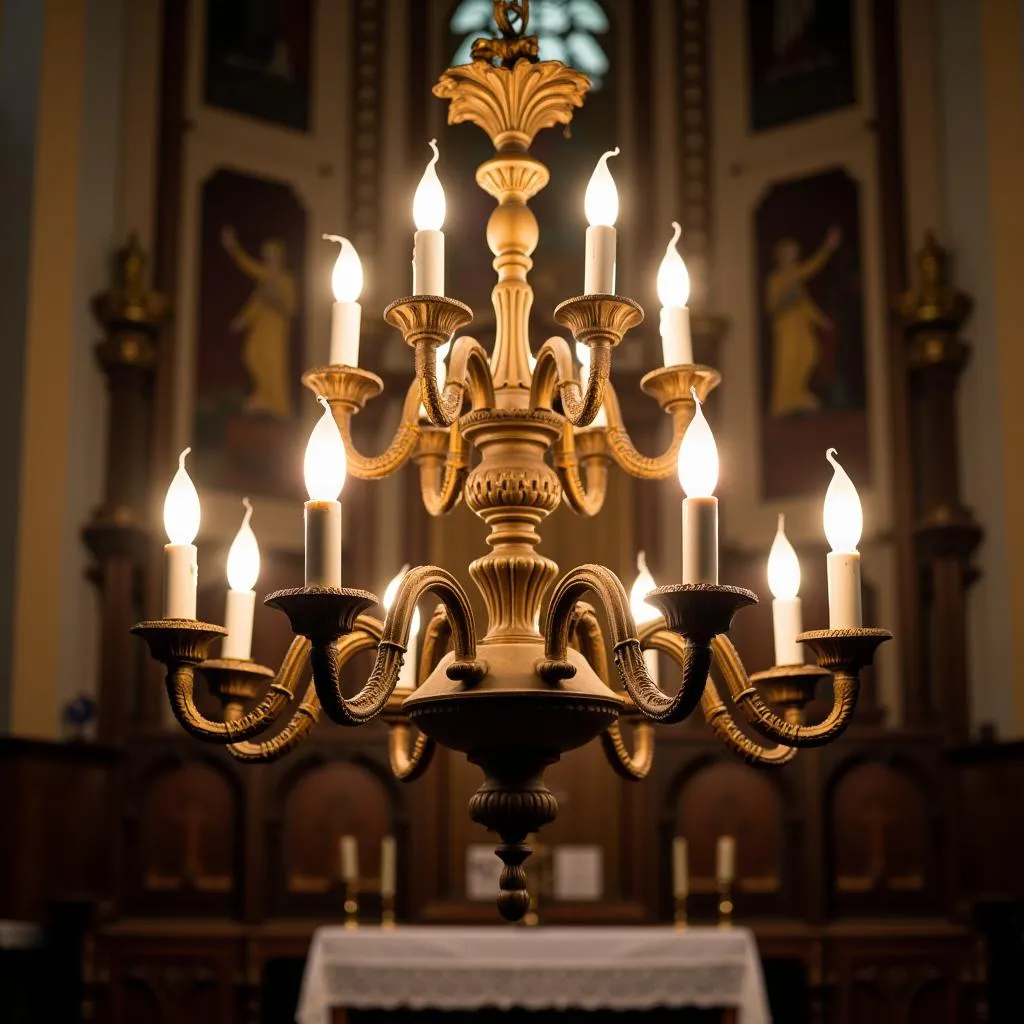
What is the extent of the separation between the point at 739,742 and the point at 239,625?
3.07ft

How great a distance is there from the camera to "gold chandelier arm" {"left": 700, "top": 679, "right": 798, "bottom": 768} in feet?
8.89

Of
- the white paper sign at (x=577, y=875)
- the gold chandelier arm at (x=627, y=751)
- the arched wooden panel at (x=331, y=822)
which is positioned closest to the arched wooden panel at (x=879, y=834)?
the white paper sign at (x=577, y=875)

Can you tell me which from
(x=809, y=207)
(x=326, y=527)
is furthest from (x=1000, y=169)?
(x=326, y=527)

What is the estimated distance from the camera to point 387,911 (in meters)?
8.32

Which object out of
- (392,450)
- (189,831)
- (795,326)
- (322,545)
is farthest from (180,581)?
(795,326)

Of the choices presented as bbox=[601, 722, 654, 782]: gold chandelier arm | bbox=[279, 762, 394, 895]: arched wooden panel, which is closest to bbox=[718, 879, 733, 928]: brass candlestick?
bbox=[279, 762, 394, 895]: arched wooden panel

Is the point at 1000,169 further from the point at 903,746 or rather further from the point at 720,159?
the point at 903,746

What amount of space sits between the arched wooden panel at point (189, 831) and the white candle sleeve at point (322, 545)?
6728mm

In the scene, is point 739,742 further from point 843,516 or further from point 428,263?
point 428,263

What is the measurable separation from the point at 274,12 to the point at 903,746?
648 centimetres

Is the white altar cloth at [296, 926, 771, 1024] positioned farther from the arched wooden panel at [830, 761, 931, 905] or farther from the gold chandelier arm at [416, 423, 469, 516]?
the gold chandelier arm at [416, 423, 469, 516]

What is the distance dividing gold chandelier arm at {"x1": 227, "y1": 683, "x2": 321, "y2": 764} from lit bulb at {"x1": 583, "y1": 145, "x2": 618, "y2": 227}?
969 millimetres

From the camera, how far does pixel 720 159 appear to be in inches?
418

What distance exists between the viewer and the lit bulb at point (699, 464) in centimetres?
231
